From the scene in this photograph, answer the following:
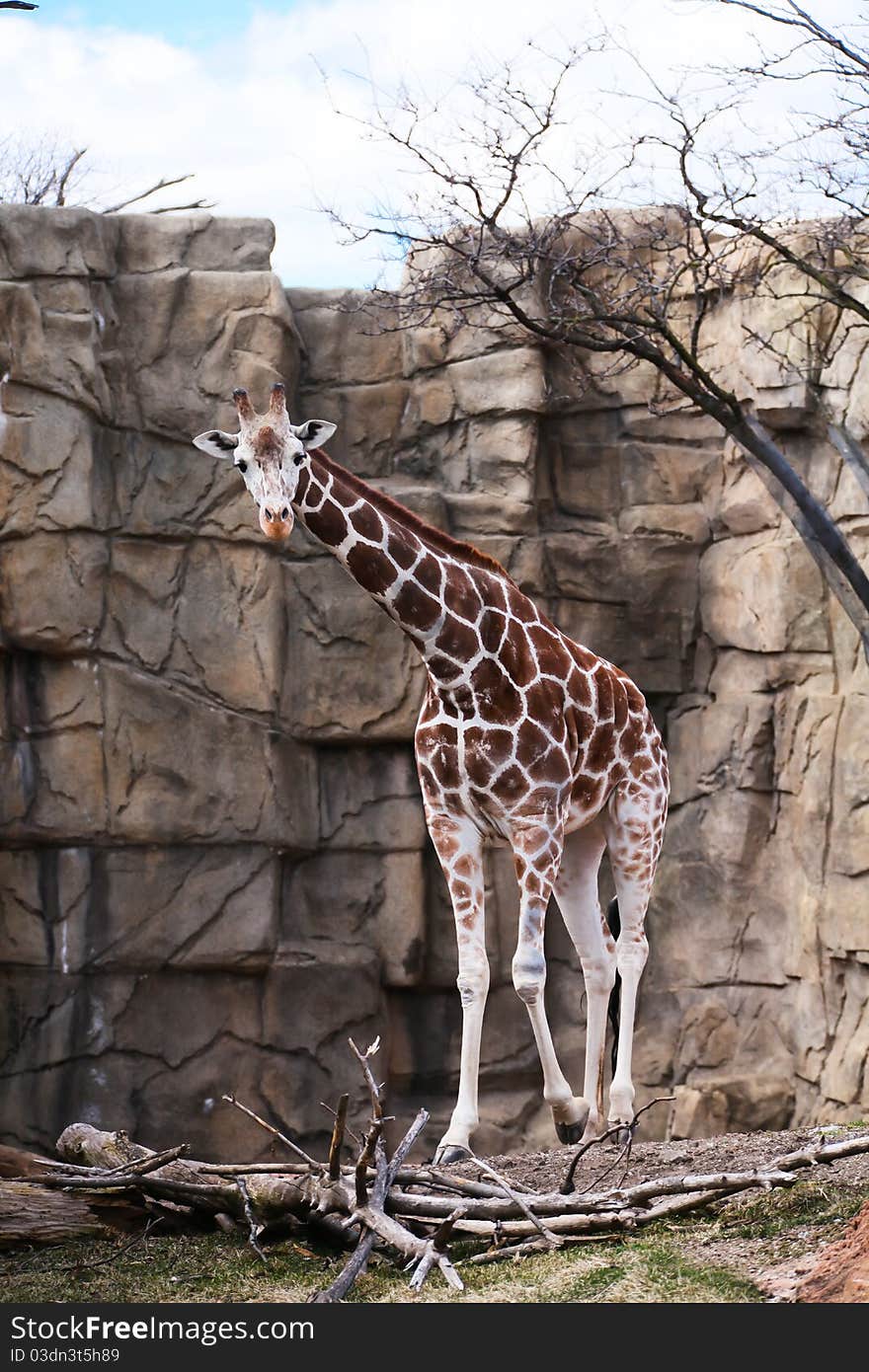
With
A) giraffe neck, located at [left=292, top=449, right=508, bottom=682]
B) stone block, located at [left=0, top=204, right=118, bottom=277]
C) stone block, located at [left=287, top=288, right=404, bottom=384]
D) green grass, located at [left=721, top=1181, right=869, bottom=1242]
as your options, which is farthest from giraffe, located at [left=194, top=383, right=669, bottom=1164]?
stone block, located at [left=287, top=288, right=404, bottom=384]

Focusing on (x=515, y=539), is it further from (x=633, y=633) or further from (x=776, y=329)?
(x=776, y=329)

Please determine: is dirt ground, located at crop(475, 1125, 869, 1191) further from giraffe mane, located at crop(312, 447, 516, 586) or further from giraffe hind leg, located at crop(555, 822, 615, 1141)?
giraffe mane, located at crop(312, 447, 516, 586)

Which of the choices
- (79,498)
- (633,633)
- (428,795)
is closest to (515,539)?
(633,633)

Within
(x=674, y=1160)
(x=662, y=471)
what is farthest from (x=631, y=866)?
(x=662, y=471)

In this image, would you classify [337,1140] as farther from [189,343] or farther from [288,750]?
[189,343]

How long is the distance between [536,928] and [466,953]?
28 centimetres

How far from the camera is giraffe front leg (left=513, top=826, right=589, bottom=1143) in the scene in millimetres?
5723

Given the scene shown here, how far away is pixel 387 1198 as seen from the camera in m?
4.45

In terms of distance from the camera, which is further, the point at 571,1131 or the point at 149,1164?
the point at 571,1131

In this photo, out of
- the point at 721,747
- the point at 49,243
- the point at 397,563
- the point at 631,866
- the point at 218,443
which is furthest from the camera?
the point at 721,747

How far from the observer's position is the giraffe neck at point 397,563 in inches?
222

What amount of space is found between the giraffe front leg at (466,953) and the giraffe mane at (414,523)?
1.03 m

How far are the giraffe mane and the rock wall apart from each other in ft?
11.9

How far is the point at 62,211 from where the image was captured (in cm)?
968
